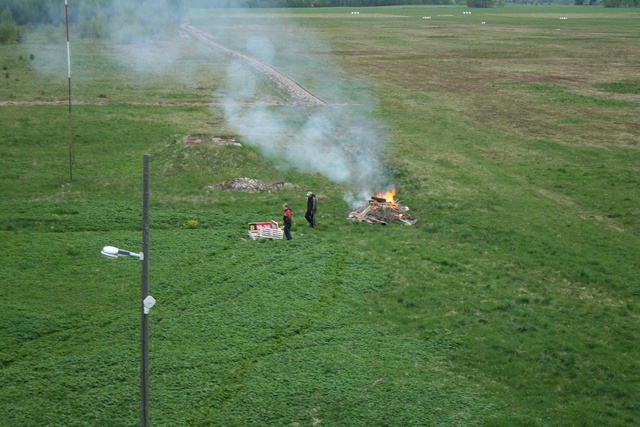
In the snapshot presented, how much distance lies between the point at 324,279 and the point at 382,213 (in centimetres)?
654

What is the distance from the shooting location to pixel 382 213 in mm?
27562

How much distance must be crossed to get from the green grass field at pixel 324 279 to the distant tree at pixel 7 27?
16.1 m

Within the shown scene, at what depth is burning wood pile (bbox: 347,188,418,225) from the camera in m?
27.3

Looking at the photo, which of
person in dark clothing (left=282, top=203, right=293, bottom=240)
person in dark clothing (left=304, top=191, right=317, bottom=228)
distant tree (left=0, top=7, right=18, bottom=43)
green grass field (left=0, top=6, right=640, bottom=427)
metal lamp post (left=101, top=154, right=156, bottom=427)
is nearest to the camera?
metal lamp post (left=101, top=154, right=156, bottom=427)

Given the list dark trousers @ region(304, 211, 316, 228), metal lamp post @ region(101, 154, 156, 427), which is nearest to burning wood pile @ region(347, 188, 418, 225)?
dark trousers @ region(304, 211, 316, 228)

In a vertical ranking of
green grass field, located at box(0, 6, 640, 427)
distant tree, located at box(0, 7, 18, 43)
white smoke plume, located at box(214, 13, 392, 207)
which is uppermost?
distant tree, located at box(0, 7, 18, 43)

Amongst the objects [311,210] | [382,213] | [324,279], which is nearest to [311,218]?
[311,210]

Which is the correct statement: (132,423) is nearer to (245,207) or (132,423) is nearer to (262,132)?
(245,207)

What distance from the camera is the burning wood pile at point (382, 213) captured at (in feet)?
89.5

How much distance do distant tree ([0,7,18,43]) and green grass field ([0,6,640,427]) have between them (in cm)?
1608

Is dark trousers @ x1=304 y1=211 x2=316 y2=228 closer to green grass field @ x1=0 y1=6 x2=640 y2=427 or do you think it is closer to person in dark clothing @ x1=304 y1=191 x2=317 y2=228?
person in dark clothing @ x1=304 y1=191 x2=317 y2=228

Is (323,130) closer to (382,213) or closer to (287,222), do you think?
(382,213)

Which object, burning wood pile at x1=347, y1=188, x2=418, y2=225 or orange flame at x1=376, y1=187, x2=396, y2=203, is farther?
orange flame at x1=376, y1=187, x2=396, y2=203

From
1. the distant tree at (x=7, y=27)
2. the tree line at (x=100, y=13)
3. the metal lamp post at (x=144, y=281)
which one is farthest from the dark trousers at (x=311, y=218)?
the distant tree at (x=7, y=27)
